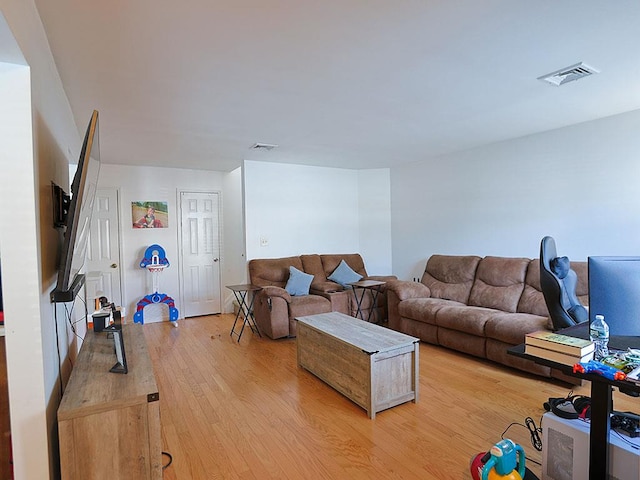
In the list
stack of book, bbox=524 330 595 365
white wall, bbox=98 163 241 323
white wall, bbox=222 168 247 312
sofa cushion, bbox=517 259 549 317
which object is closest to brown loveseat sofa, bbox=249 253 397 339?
white wall, bbox=222 168 247 312

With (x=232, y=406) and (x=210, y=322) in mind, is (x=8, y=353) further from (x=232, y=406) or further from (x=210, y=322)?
(x=210, y=322)

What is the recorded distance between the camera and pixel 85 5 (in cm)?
162

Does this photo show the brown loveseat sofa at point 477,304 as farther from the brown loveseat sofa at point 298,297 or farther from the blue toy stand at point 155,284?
the blue toy stand at point 155,284

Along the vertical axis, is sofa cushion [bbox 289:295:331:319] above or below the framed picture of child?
below

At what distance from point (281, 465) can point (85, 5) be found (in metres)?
2.58

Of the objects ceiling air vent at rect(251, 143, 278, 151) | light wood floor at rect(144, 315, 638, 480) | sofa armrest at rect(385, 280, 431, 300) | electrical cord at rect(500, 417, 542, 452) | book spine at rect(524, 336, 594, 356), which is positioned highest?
ceiling air vent at rect(251, 143, 278, 151)

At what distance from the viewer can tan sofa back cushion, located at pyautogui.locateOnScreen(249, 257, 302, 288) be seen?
4.96m

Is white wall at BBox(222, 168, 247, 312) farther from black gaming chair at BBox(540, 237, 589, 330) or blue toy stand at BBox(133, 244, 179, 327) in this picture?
black gaming chair at BBox(540, 237, 589, 330)

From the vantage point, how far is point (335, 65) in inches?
89.6

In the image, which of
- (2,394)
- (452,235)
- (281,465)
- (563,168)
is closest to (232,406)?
(281,465)

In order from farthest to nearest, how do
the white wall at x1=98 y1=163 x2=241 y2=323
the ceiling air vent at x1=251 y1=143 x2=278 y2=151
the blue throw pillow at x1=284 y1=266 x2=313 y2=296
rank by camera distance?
the white wall at x1=98 y1=163 x2=241 y2=323 → the blue throw pillow at x1=284 y1=266 x2=313 y2=296 → the ceiling air vent at x1=251 y1=143 x2=278 y2=151

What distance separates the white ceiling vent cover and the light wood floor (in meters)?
2.43

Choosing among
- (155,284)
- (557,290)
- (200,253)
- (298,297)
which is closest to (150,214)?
(200,253)

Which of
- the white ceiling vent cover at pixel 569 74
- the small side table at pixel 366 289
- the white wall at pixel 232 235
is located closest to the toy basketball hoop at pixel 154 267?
the white wall at pixel 232 235
